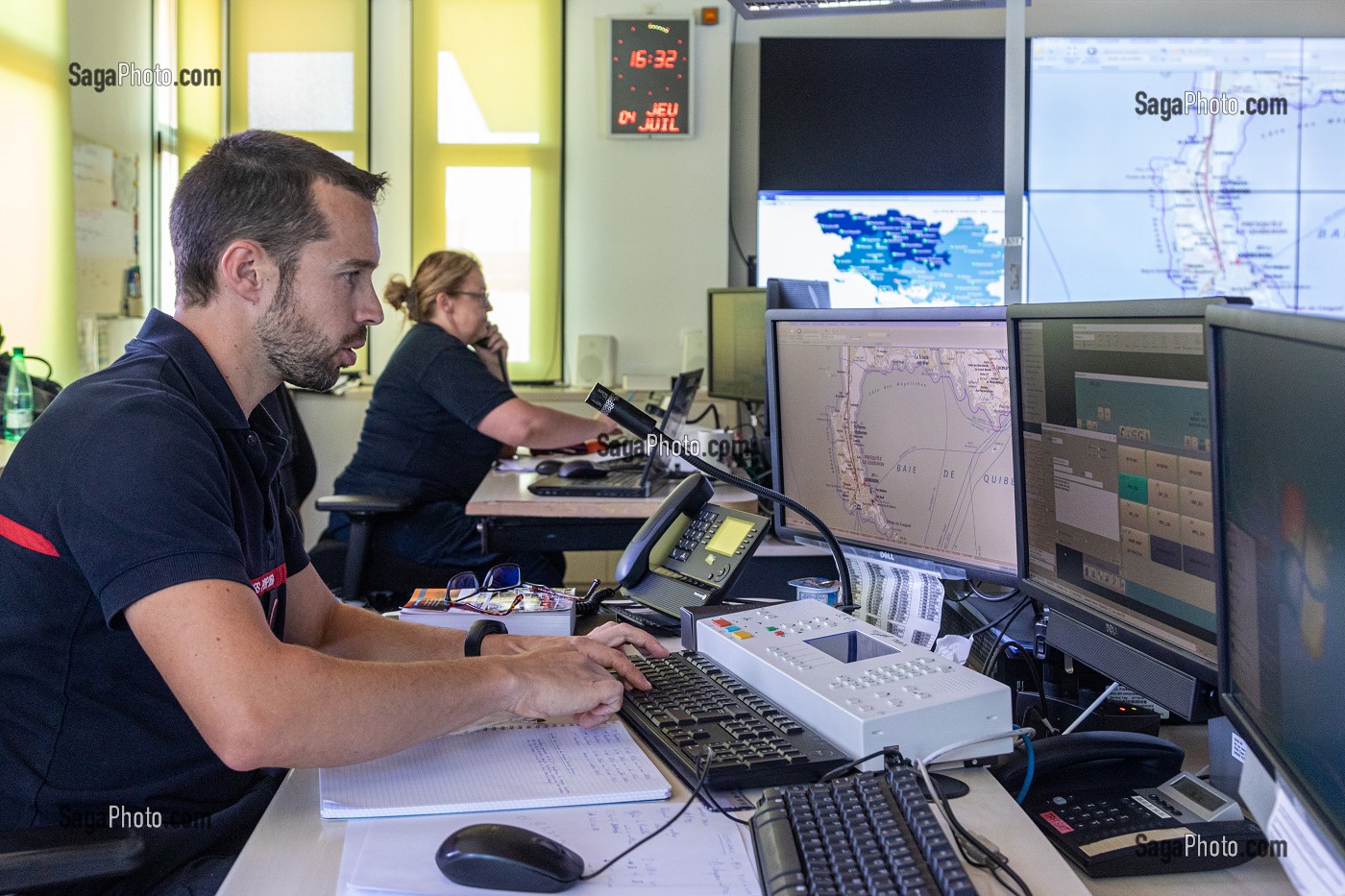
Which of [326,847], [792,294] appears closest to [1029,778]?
[326,847]

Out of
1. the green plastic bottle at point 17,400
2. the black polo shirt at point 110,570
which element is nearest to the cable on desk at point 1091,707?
the black polo shirt at point 110,570

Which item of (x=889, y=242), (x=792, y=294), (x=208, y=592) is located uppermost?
(x=889, y=242)

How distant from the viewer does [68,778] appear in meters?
1.17

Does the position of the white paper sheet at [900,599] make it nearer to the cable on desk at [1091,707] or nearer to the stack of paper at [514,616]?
the cable on desk at [1091,707]

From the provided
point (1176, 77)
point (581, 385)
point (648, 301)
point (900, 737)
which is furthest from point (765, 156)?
point (900, 737)

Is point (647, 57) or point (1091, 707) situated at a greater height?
point (647, 57)

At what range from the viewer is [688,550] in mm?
1728

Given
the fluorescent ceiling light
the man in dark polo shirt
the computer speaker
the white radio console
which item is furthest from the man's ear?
the computer speaker

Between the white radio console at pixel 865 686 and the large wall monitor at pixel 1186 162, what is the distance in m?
3.93

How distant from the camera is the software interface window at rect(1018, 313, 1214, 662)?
3.38ft

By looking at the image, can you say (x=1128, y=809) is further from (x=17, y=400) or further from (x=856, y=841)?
(x=17, y=400)

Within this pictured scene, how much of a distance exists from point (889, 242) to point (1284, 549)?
170 inches

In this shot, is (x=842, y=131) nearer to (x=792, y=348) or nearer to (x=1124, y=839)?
(x=792, y=348)

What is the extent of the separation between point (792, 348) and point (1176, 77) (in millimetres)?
3911
